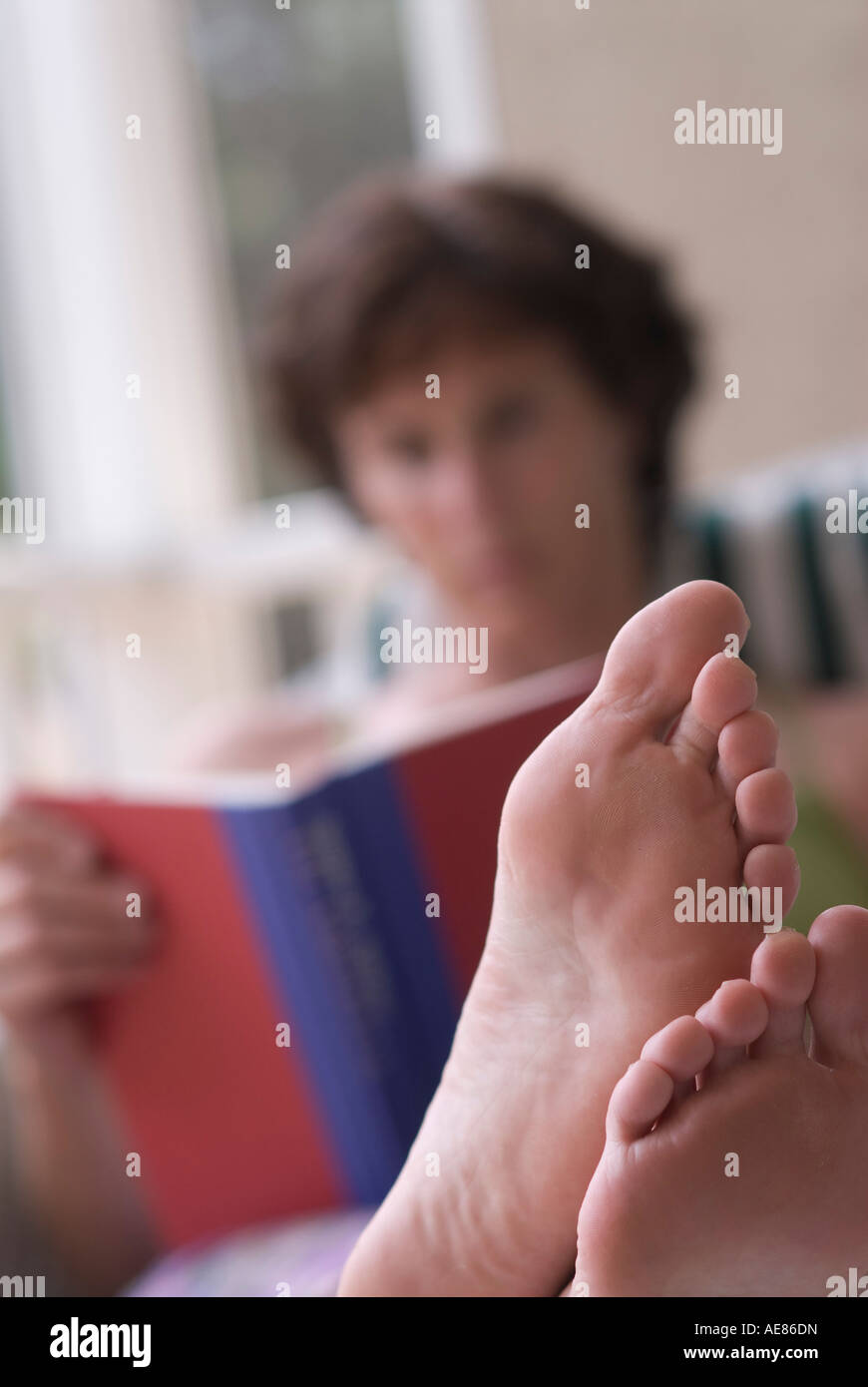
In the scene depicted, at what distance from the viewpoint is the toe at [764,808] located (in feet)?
0.91

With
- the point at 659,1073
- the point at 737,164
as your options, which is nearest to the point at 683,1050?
the point at 659,1073

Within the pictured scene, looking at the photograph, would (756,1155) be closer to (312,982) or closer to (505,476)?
(312,982)

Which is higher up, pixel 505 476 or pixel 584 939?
pixel 505 476

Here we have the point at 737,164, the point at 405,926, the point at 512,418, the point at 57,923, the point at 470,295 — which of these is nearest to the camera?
the point at 405,926

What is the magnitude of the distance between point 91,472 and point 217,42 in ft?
1.97

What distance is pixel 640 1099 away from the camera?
0.85 ft

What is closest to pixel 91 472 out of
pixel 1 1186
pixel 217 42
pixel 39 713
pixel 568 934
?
pixel 39 713

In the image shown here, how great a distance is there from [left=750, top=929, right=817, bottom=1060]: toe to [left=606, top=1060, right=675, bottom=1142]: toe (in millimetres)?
23

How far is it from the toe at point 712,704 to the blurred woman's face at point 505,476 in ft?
0.98

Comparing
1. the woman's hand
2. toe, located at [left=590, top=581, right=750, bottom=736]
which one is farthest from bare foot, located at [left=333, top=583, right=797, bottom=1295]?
the woman's hand

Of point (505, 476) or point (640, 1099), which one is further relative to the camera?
point (505, 476)

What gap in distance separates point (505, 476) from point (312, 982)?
0.30 m

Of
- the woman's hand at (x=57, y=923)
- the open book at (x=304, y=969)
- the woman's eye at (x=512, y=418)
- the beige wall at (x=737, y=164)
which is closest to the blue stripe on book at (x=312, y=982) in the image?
the open book at (x=304, y=969)
